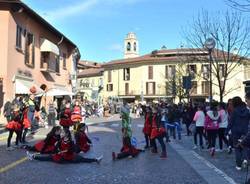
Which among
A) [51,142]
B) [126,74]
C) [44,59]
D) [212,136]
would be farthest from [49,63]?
[126,74]

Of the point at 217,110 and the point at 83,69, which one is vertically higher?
the point at 83,69

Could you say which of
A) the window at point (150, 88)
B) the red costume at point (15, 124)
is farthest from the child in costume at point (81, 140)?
the window at point (150, 88)

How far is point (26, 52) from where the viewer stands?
31.2 metres

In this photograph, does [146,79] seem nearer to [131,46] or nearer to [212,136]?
[131,46]

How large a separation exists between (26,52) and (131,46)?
84.4 m

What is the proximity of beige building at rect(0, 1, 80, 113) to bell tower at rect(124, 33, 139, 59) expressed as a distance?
70692 millimetres

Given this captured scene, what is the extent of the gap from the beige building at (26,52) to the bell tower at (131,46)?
70692 millimetres

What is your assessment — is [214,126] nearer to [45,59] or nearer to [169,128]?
[169,128]

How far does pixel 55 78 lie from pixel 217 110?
27486 mm

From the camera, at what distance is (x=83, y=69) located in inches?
5049

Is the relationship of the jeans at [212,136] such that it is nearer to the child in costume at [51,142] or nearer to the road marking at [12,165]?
the child in costume at [51,142]

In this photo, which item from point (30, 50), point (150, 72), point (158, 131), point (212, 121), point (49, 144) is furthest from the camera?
point (150, 72)

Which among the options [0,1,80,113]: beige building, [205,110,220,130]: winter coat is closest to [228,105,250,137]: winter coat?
[205,110,220,130]: winter coat

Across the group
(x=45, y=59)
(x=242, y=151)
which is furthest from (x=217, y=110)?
(x=45, y=59)
